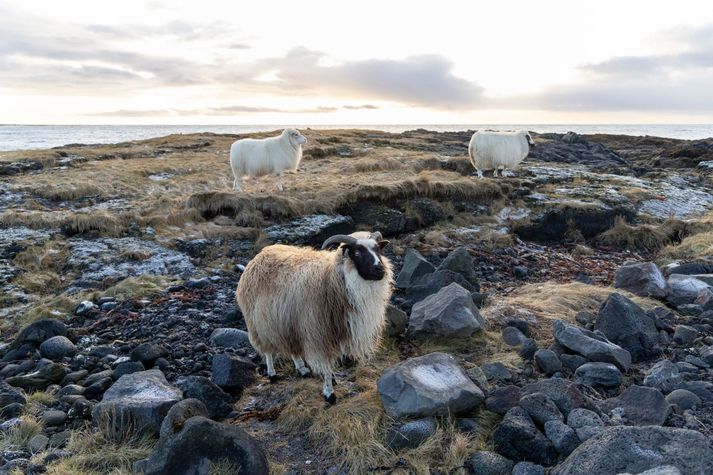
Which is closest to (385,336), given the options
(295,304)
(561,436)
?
(295,304)

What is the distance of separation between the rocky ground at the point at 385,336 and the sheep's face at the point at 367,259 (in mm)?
1354

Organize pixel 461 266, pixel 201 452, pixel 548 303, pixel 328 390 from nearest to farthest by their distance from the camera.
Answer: pixel 201 452 → pixel 328 390 → pixel 548 303 → pixel 461 266

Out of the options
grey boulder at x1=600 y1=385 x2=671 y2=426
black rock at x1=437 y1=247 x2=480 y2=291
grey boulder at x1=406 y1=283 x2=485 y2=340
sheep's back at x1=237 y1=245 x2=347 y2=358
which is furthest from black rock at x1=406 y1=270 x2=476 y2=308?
grey boulder at x1=600 y1=385 x2=671 y2=426

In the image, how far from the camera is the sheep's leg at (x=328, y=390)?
7223mm

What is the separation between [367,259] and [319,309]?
1.04 metres

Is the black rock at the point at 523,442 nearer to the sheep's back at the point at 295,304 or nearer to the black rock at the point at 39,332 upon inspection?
the sheep's back at the point at 295,304

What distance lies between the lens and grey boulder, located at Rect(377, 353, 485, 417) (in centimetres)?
633

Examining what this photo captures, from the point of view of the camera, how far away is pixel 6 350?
359 inches

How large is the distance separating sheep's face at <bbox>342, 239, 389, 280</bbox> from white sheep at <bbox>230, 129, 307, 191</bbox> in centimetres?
1260

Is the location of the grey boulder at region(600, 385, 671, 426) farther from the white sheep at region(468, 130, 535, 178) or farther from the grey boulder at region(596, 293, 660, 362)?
the white sheep at region(468, 130, 535, 178)

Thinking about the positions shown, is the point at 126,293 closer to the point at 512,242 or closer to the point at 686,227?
the point at 512,242

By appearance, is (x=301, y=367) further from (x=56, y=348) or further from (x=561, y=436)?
(x=56, y=348)

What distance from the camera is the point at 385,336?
9.29 m

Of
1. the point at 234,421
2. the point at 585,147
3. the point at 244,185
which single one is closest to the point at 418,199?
the point at 244,185
